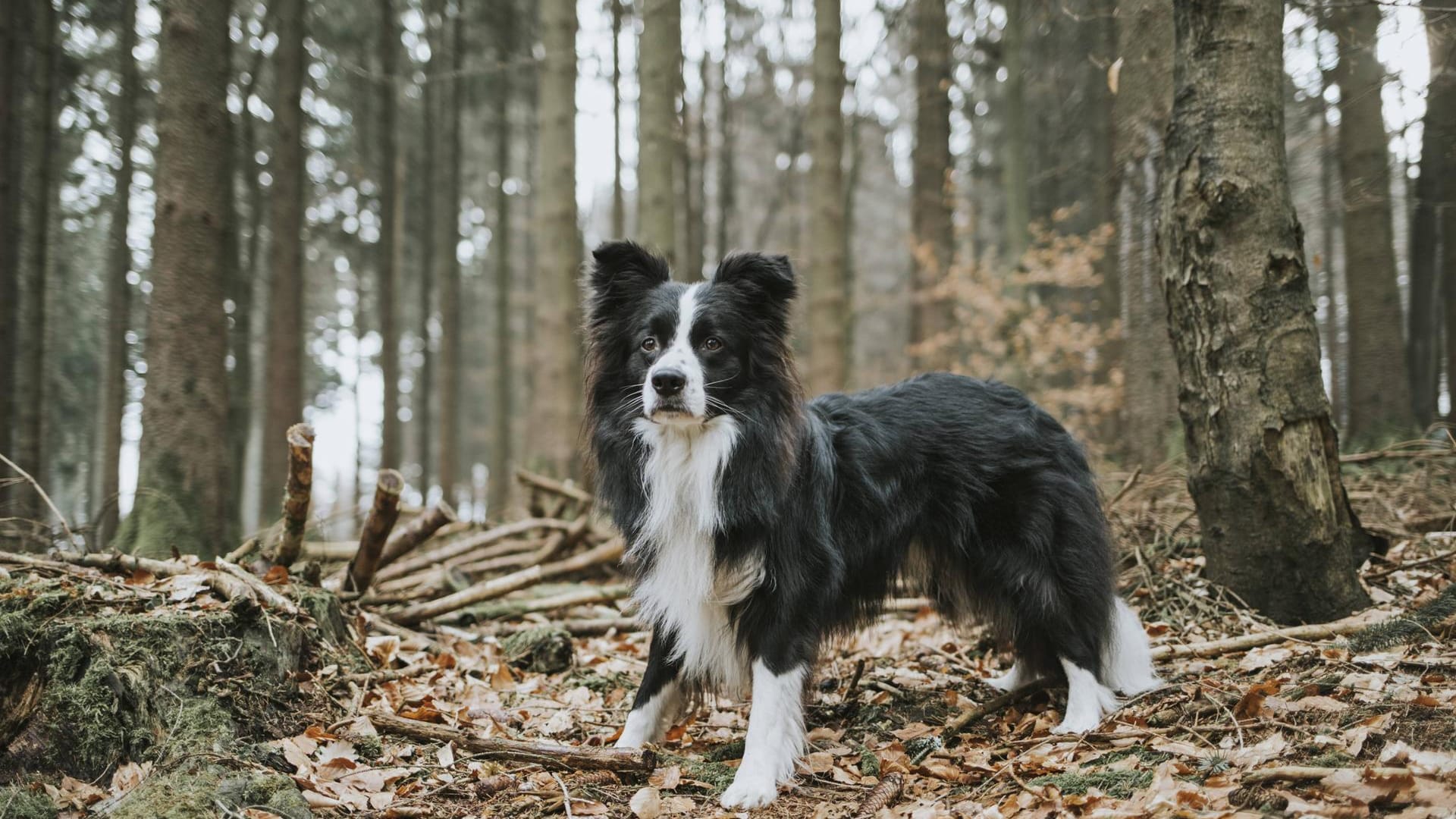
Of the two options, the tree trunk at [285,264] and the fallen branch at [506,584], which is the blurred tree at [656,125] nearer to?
the fallen branch at [506,584]

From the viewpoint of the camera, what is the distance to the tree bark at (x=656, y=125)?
Result: 8.44 meters

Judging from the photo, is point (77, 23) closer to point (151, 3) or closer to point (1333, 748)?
point (151, 3)

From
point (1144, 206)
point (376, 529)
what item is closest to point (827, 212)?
point (1144, 206)

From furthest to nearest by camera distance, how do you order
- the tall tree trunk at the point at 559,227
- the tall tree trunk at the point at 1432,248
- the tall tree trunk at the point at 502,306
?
the tall tree trunk at the point at 502,306 → the tall tree trunk at the point at 559,227 → the tall tree trunk at the point at 1432,248

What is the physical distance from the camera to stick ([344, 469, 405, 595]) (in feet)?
15.0

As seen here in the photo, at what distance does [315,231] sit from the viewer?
16359 millimetres

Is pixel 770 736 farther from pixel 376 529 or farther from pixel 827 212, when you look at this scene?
pixel 827 212

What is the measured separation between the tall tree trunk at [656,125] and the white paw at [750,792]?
19.1 ft

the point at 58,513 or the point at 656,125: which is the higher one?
the point at 656,125

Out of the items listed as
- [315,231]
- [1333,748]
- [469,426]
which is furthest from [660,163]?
[469,426]

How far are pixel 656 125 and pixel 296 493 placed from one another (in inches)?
208

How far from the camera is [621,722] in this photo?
14.1 feet

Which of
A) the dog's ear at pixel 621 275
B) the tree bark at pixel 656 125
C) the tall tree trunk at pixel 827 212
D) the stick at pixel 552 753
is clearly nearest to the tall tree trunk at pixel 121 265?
the tree bark at pixel 656 125

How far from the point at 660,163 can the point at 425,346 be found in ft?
35.9
